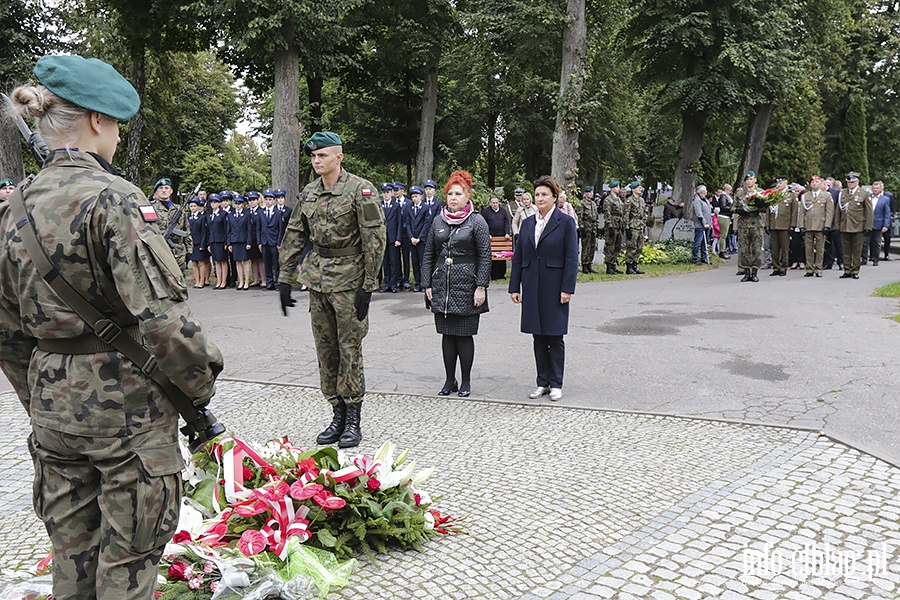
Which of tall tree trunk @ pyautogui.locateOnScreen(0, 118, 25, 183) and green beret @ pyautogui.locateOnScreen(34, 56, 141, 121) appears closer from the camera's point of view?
green beret @ pyautogui.locateOnScreen(34, 56, 141, 121)

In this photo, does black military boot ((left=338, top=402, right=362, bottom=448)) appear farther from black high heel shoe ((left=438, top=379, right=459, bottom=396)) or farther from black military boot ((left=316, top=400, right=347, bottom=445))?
black high heel shoe ((left=438, top=379, right=459, bottom=396))

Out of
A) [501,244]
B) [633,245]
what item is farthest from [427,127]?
[501,244]

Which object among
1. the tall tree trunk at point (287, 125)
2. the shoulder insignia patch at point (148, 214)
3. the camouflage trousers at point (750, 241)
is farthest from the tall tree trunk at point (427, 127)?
the shoulder insignia patch at point (148, 214)

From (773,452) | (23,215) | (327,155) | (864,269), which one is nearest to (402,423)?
(327,155)

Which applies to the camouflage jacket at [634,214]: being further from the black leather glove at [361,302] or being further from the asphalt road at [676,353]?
the black leather glove at [361,302]

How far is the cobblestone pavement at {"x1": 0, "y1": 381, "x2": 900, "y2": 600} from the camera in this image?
3861 millimetres

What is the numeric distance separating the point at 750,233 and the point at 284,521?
1540 cm

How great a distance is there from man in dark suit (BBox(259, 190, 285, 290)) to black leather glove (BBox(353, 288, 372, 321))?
484 inches

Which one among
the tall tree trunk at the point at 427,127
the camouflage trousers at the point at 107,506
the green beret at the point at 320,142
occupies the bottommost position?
the camouflage trousers at the point at 107,506

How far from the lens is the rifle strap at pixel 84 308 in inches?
95.9

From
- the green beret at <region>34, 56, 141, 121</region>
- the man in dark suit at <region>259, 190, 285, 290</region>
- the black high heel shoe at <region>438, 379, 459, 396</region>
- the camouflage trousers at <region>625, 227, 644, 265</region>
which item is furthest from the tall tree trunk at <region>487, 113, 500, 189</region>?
the green beret at <region>34, 56, 141, 121</region>

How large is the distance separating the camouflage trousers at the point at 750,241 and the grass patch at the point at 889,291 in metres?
2.62

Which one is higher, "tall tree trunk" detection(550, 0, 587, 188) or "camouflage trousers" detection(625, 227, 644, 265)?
"tall tree trunk" detection(550, 0, 587, 188)

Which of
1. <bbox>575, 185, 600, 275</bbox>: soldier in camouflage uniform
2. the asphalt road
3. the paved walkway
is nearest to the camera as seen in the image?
the paved walkway
